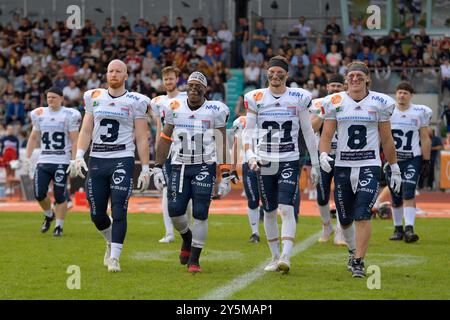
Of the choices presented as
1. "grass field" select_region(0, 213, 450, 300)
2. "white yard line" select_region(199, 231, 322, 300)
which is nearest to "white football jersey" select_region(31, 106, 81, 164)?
"grass field" select_region(0, 213, 450, 300)

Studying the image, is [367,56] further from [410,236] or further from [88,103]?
[88,103]

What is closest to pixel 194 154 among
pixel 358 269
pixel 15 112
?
pixel 358 269

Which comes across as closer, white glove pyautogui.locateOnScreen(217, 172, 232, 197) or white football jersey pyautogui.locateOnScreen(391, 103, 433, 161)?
white glove pyautogui.locateOnScreen(217, 172, 232, 197)

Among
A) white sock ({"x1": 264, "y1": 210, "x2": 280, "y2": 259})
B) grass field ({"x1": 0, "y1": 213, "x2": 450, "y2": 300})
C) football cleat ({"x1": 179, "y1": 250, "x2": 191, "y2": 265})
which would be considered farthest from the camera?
football cleat ({"x1": 179, "y1": 250, "x2": 191, "y2": 265})

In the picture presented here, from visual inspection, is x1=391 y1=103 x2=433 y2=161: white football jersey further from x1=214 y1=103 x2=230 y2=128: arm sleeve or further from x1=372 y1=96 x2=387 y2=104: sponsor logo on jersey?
x1=214 y1=103 x2=230 y2=128: arm sleeve

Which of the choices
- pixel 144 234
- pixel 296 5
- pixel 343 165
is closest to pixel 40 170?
pixel 144 234

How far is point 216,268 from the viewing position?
370 inches

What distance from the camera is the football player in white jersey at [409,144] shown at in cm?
1219

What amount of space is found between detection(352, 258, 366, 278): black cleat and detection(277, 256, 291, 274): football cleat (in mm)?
→ 614

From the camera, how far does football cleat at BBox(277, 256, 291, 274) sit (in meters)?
8.74

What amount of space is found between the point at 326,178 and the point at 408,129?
1.46 m

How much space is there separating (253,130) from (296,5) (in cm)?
2217

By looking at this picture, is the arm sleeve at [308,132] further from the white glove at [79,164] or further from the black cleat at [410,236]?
the black cleat at [410,236]
